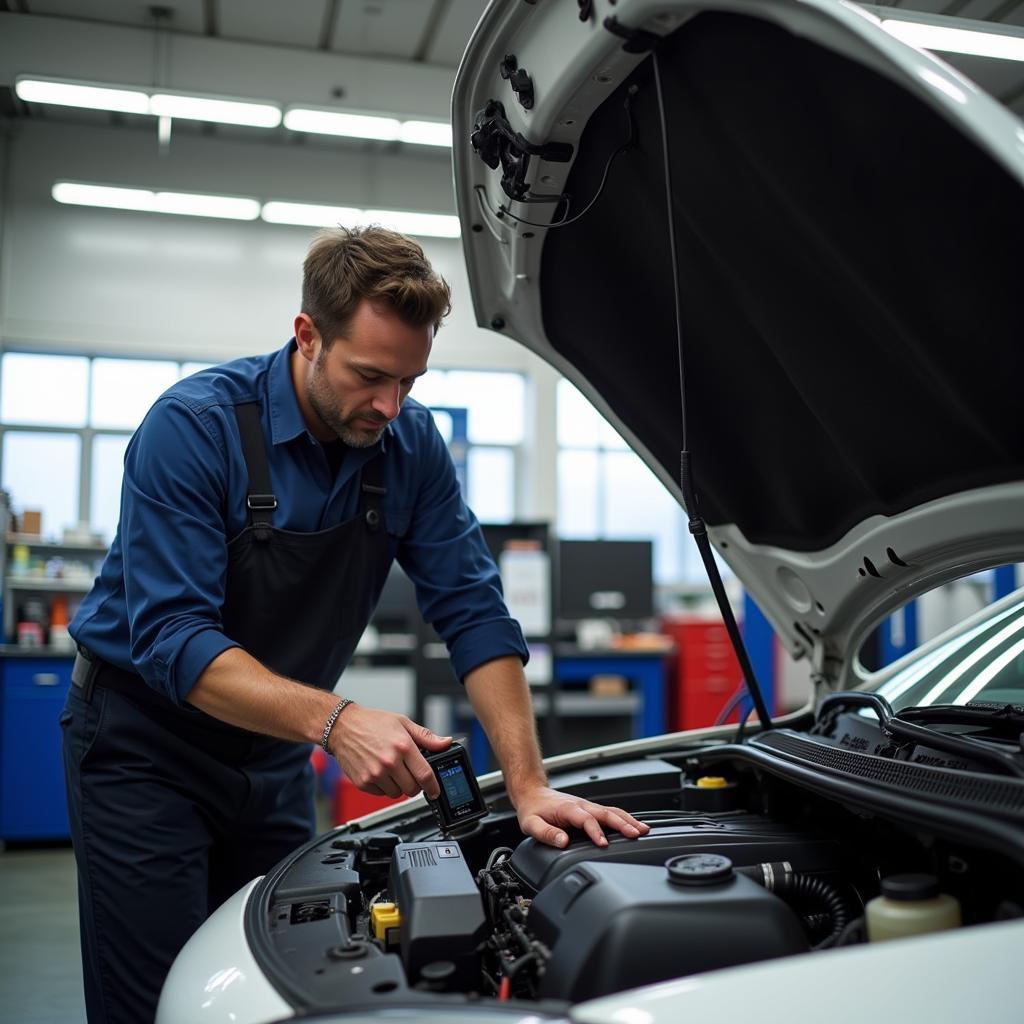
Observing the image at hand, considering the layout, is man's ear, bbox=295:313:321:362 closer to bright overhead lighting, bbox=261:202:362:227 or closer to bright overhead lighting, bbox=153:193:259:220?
bright overhead lighting, bbox=261:202:362:227

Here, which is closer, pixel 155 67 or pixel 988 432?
pixel 988 432

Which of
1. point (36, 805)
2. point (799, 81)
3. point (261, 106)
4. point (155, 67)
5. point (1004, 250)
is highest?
point (155, 67)

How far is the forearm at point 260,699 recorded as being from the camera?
4.66 feet

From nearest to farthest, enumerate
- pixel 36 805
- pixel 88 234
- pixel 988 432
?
pixel 988 432 < pixel 36 805 < pixel 88 234

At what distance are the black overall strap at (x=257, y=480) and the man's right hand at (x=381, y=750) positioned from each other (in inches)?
16.6

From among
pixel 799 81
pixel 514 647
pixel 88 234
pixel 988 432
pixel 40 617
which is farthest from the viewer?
pixel 88 234

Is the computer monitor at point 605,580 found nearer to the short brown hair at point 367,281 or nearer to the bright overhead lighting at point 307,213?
the bright overhead lighting at point 307,213

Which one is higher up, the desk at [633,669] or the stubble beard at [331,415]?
the stubble beard at [331,415]

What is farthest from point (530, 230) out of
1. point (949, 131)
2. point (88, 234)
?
point (88, 234)

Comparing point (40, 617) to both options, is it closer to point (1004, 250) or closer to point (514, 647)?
point (514, 647)

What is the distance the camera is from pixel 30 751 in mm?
5402

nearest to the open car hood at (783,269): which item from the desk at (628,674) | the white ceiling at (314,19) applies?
the desk at (628,674)

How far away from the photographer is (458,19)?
7191 millimetres

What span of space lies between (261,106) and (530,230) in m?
5.43
